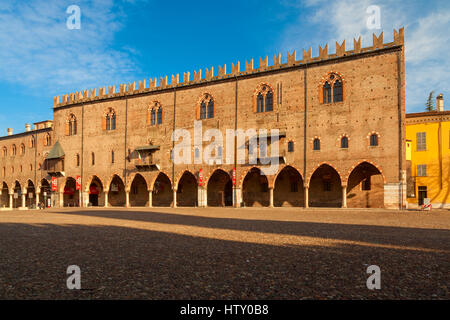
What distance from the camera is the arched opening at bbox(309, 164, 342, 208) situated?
1180 inches

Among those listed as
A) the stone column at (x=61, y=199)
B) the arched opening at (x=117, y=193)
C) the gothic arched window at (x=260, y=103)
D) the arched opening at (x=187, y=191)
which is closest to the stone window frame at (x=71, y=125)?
the stone column at (x=61, y=199)

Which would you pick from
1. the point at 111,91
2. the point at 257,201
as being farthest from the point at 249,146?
the point at 111,91

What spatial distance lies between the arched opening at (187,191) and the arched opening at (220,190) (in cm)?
187

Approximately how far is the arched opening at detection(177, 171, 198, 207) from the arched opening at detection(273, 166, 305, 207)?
934 cm

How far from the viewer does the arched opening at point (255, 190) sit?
32.9 m

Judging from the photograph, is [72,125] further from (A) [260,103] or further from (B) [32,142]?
(A) [260,103]

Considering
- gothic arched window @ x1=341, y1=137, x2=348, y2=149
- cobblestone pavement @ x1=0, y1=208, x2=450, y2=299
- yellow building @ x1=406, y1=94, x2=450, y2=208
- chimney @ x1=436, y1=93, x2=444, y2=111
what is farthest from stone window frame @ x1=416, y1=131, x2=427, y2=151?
cobblestone pavement @ x1=0, y1=208, x2=450, y2=299

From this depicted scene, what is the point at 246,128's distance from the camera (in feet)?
104

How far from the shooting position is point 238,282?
480 centimetres

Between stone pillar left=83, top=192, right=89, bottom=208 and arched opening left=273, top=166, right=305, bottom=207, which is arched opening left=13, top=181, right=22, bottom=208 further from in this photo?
arched opening left=273, top=166, right=305, bottom=207

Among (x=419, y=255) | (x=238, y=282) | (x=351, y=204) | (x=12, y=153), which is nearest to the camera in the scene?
(x=238, y=282)

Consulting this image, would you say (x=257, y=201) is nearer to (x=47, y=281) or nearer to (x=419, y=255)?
(x=419, y=255)

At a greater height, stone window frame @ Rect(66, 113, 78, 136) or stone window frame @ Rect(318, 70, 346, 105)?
stone window frame @ Rect(318, 70, 346, 105)
